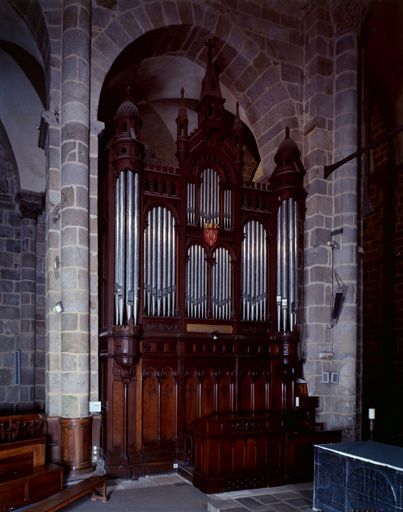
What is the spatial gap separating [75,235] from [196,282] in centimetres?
197

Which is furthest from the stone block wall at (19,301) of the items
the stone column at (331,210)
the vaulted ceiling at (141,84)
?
the stone column at (331,210)

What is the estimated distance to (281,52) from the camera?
369 inches

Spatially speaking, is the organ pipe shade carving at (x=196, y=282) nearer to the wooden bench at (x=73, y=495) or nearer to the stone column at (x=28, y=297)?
the wooden bench at (x=73, y=495)

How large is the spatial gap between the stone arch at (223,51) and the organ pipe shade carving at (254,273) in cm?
173

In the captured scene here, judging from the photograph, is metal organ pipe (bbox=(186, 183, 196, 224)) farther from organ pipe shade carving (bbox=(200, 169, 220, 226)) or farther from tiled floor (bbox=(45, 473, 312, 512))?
tiled floor (bbox=(45, 473, 312, 512))

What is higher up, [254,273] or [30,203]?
[30,203]

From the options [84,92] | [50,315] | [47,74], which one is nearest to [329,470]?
[50,315]

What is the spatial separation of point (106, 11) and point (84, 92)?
150cm

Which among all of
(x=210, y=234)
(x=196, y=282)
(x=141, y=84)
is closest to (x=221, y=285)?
(x=196, y=282)

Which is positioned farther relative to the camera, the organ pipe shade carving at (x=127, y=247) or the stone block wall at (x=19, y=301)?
the stone block wall at (x=19, y=301)

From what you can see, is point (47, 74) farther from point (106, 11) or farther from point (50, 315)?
point (50, 315)

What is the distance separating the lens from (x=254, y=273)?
8.49 meters

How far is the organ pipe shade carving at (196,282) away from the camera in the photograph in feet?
25.9

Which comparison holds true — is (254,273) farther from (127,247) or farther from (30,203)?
(30,203)
